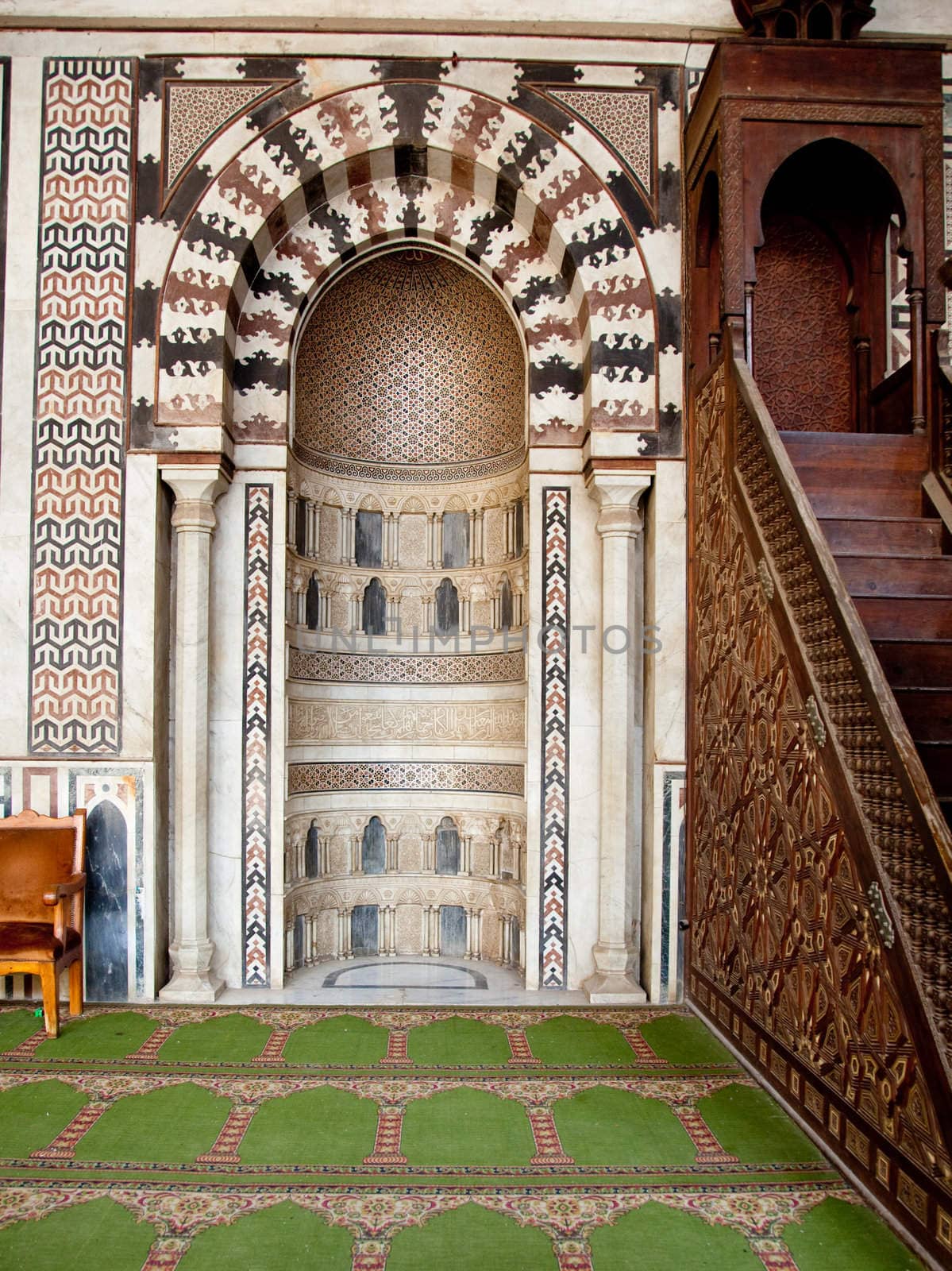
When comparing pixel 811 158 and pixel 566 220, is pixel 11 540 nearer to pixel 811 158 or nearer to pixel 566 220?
pixel 566 220

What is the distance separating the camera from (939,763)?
327 centimetres

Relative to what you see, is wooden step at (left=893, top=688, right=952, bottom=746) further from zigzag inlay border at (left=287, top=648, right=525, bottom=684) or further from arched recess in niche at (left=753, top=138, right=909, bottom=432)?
zigzag inlay border at (left=287, top=648, right=525, bottom=684)

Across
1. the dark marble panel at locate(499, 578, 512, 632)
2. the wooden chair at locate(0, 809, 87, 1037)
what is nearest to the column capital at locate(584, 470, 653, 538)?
the dark marble panel at locate(499, 578, 512, 632)

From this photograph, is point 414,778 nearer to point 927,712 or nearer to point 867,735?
point 927,712

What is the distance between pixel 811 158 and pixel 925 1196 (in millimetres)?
4204

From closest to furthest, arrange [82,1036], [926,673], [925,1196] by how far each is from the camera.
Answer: [925,1196] < [926,673] < [82,1036]

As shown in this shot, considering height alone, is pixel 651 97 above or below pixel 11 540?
above

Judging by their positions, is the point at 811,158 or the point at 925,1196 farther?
the point at 811,158

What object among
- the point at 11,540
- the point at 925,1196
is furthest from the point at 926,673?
the point at 11,540

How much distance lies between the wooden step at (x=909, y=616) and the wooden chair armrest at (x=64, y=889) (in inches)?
135

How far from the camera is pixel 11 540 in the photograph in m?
4.64

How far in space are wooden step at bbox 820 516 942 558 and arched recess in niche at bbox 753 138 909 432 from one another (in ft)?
3.39

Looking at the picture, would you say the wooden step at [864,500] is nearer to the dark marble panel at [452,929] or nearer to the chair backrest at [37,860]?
the dark marble panel at [452,929]

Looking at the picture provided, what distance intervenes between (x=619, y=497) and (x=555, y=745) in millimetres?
1267
